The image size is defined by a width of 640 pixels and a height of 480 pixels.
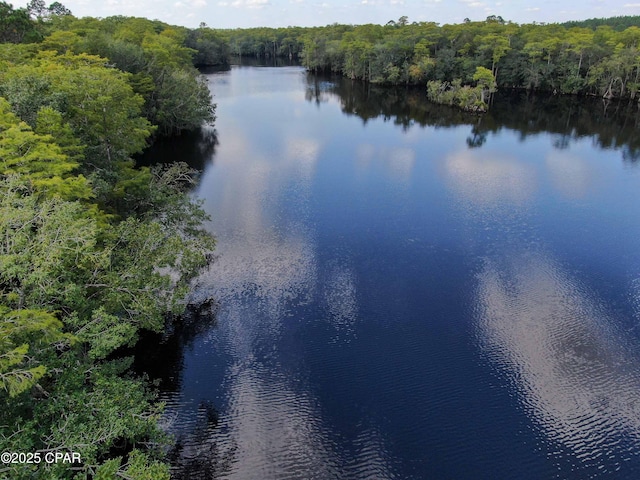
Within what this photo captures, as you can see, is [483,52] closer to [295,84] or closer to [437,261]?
[295,84]

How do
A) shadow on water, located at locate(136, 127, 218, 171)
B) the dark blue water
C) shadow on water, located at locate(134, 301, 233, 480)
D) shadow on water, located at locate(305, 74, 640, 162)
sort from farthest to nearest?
1. shadow on water, located at locate(305, 74, 640, 162)
2. shadow on water, located at locate(136, 127, 218, 171)
3. the dark blue water
4. shadow on water, located at locate(134, 301, 233, 480)

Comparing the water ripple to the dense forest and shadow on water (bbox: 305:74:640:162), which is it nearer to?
the dense forest

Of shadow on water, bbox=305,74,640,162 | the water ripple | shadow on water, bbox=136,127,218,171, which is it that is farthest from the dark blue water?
shadow on water, bbox=305,74,640,162

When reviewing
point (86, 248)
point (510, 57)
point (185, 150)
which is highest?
point (510, 57)

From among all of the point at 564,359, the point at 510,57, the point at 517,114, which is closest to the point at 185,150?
the point at 564,359

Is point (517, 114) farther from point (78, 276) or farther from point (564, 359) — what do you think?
point (78, 276)

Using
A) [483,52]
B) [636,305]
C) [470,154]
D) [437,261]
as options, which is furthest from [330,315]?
[483,52]

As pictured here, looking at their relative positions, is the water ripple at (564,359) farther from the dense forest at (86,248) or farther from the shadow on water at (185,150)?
the shadow on water at (185,150)
